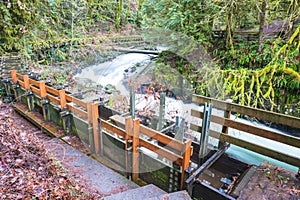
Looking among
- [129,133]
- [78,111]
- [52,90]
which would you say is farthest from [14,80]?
[129,133]

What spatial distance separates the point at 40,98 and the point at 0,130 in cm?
207

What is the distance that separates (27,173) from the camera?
1.60 metres

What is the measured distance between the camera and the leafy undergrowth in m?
1.41

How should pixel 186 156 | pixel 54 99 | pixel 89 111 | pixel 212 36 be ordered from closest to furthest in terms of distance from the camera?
pixel 186 156, pixel 89 111, pixel 54 99, pixel 212 36

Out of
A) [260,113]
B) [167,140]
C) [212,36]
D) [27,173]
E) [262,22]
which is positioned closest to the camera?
[27,173]

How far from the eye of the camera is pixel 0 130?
2.00m

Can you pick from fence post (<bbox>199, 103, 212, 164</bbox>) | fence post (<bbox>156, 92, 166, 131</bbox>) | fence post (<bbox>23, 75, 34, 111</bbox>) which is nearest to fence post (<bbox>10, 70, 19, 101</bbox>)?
fence post (<bbox>23, 75, 34, 111</bbox>)

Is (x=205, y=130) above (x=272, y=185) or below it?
above

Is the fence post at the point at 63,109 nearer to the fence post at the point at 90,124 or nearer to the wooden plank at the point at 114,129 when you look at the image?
the fence post at the point at 90,124

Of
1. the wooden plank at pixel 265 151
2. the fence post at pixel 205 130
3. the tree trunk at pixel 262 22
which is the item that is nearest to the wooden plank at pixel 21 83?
the fence post at pixel 205 130

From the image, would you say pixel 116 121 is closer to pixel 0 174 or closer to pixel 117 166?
pixel 117 166

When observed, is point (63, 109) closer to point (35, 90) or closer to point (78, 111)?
point (78, 111)

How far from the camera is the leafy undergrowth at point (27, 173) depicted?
1405 millimetres

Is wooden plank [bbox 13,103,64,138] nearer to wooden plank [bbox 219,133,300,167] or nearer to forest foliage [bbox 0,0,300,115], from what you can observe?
forest foliage [bbox 0,0,300,115]
